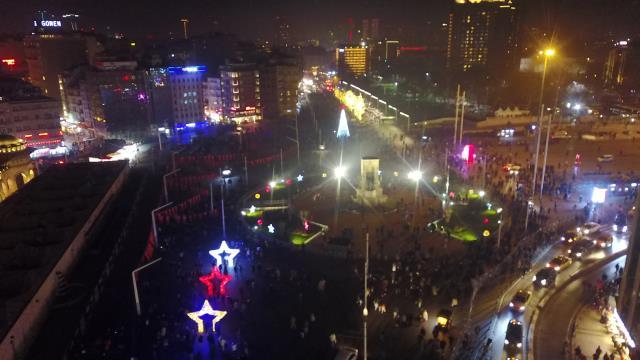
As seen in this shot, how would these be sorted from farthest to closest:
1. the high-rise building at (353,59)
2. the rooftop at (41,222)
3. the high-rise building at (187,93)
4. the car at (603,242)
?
the high-rise building at (353,59) < the high-rise building at (187,93) < the car at (603,242) < the rooftop at (41,222)

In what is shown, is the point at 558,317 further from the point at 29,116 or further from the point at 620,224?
the point at 29,116

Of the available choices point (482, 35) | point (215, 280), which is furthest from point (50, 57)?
point (482, 35)

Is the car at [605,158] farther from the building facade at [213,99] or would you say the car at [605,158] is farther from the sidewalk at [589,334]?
the building facade at [213,99]

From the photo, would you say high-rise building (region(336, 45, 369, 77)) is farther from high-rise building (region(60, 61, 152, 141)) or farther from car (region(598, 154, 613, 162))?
car (region(598, 154, 613, 162))

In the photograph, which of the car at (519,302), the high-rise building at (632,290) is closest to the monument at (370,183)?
the car at (519,302)

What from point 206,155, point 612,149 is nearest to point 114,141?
point 206,155

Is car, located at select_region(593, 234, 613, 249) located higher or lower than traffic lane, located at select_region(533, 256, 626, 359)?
higher

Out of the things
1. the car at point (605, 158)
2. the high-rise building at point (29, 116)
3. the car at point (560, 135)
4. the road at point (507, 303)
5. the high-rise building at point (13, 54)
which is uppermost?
the high-rise building at point (13, 54)

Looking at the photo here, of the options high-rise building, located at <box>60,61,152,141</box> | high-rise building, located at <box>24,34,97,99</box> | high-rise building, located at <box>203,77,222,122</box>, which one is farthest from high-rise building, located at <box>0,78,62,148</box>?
high-rise building, located at <box>203,77,222,122</box>
